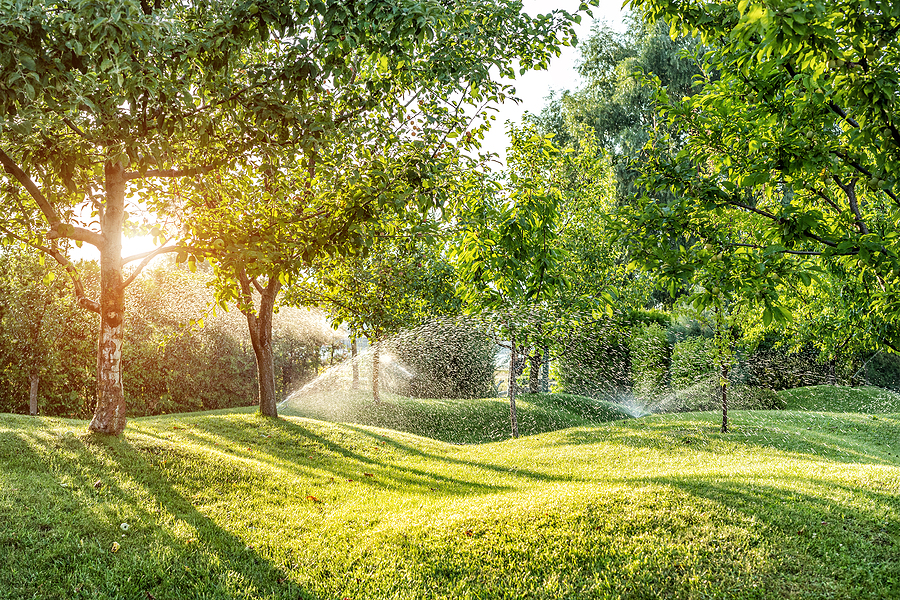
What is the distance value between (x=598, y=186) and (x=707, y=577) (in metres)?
12.5

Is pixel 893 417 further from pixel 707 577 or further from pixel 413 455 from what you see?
pixel 707 577

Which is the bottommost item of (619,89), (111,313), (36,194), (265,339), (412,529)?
(412,529)

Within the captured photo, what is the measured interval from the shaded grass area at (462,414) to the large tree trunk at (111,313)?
8.98m

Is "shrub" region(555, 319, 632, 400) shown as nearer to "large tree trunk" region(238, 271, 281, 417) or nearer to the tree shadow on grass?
the tree shadow on grass

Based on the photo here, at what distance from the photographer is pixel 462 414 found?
18.0m

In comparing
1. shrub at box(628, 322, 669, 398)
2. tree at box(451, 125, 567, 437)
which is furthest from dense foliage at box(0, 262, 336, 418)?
shrub at box(628, 322, 669, 398)

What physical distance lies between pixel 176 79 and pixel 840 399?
76.2 feet

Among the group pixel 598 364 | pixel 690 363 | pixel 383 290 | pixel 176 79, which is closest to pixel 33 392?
pixel 383 290

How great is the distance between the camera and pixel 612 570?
15.4ft

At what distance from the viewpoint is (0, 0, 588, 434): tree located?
4.02 m

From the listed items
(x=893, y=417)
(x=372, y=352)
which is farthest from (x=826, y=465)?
(x=372, y=352)

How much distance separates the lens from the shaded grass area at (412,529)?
4512 millimetres

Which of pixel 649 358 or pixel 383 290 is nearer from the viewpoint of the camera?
pixel 383 290

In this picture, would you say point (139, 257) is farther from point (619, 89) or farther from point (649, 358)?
point (619, 89)
